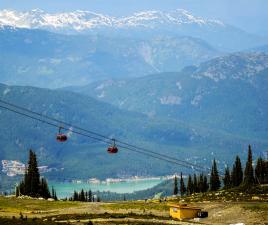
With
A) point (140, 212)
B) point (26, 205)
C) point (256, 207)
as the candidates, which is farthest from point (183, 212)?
point (26, 205)

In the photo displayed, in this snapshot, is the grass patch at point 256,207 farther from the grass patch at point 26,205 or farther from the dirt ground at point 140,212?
the grass patch at point 26,205

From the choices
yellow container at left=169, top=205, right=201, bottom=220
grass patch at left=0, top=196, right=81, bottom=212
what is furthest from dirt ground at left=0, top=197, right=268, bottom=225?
yellow container at left=169, top=205, right=201, bottom=220

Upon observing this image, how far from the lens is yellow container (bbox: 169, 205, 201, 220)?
82.6 meters

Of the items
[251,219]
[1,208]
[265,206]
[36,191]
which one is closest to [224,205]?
[265,206]

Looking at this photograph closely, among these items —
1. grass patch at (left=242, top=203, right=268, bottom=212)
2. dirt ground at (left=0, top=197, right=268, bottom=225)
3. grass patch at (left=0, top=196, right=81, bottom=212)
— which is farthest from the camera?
grass patch at (left=0, top=196, right=81, bottom=212)

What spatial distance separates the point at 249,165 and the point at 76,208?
90.7m

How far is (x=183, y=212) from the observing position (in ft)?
272

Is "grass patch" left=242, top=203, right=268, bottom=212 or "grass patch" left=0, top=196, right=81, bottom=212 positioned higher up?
"grass patch" left=0, top=196, right=81, bottom=212

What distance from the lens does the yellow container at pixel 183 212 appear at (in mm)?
82625

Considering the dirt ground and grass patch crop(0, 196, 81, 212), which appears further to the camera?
grass patch crop(0, 196, 81, 212)

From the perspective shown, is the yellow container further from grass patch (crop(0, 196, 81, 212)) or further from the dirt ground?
grass patch (crop(0, 196, 81, 212))

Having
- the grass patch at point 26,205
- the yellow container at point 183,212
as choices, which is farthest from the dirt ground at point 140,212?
the yellow container at point 183,212

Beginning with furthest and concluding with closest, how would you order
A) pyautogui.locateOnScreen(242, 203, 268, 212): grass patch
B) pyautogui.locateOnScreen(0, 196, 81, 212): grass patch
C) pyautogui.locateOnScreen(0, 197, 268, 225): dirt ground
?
pyautogui.locateOnScreen(0, 196, 81, 212): grass patch
pyautogui.locateOnScreen(242, 203, 268, 212): grass patch
pyautogui.locateOnScreen(0, 197, 268, 225): dirt ground

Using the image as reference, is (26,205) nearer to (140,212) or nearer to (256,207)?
(140,212)
